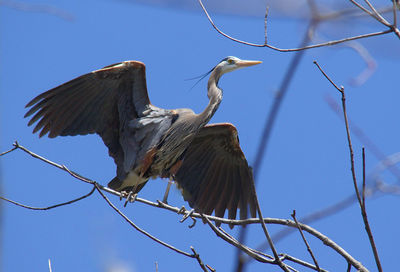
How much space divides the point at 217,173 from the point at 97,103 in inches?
64.0

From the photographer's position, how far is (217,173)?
240 inches

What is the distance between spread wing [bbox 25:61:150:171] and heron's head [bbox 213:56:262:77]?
869 millimetres

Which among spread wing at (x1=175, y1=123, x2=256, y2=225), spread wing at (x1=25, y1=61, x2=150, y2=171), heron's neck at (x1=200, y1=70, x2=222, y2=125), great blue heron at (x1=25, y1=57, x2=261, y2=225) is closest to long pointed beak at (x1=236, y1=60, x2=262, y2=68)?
great blue heron at (x1=25, y1=57, x2=261, y2=225)

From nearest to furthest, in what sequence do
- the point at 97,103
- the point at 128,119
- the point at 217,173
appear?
1. the point at 97,103
2. the point at 128,119
3. the point at 217,173

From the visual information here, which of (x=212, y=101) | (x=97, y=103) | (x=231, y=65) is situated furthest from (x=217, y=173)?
(x=97, y=103)

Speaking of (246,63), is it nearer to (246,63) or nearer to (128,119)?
(246,63)

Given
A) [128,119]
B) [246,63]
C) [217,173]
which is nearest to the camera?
[128,119]

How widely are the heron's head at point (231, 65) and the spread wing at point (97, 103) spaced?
0.87 m

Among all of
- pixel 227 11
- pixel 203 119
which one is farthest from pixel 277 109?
pixel 203 119

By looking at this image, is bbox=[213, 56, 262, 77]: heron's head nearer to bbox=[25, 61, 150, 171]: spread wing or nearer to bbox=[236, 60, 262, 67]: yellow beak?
bbox=[236, 60, 262, 67]: yellow beak

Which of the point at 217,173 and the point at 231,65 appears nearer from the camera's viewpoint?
the point at 231,65

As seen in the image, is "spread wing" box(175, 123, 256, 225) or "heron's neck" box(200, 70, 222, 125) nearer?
"heron's neck" box(200, 70, 222, 125)

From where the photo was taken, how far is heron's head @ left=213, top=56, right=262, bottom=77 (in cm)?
572

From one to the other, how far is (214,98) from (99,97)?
1140 mm
